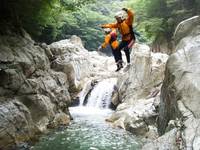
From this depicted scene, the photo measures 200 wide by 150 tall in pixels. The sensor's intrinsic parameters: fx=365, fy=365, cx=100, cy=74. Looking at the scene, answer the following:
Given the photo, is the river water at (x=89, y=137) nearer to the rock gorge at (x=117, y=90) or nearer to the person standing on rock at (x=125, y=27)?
the rock gorge at (x=117, y=90)

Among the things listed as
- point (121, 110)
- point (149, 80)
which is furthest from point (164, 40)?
point (121, 110)

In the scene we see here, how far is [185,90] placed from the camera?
9.73 m

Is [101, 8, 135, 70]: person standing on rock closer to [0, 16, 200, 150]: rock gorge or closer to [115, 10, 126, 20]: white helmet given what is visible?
[115, 10, 126, 20]: white helmet

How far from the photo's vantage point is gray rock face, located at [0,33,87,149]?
1493cm

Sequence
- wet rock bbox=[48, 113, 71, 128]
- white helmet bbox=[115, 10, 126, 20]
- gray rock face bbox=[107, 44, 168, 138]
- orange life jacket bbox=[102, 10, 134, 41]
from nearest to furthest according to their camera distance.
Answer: orange life jacket bbox=[102, 10, 134, 41]
white helmet bbox=[115, 10, 126, 20]
wet rock bbox=[48, 113, 71, 128]
gray rock face bbox=[107, 44, 168, 138]

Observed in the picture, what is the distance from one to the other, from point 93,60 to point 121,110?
1344 cm

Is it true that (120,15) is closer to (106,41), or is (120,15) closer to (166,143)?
(106,41)

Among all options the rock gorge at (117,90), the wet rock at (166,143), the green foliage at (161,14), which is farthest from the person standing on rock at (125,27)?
the green foliage at (161,14)

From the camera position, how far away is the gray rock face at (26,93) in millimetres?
14930

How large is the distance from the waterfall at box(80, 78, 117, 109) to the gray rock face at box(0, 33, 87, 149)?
3.59 metres

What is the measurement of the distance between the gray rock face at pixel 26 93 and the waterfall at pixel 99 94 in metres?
3.59

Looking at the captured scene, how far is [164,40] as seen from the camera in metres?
37.7

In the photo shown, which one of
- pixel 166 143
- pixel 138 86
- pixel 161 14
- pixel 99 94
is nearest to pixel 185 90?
pixel 166 143

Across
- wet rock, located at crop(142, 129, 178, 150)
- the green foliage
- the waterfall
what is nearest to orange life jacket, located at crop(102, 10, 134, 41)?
wet rock, located at crop(142, 129, 178, 150)
